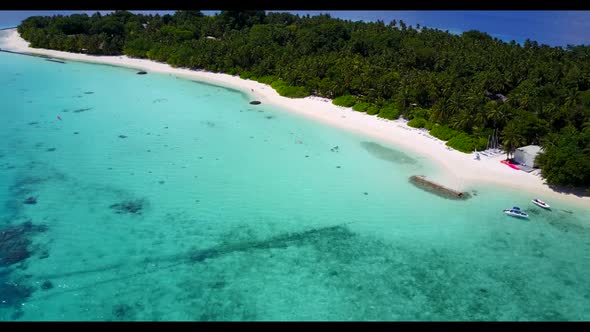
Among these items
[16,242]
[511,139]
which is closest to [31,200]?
[16,242]

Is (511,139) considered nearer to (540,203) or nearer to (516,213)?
(540,203)

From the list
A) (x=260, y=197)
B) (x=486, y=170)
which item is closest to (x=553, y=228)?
(x=486, y=170)

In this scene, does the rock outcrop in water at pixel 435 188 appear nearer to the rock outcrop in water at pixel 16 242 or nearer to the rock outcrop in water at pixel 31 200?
the rock outcrop in water at pixel 16 242

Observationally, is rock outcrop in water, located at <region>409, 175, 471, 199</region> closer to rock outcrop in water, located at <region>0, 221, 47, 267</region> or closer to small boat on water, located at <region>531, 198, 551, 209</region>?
small boat on water, located at <region>531, 198, 551, 209</region>

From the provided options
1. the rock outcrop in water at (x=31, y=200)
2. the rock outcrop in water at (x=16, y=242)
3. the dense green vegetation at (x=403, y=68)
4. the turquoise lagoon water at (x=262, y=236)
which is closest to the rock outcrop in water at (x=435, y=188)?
the turquoise lagoon water at (x=262, y=236)

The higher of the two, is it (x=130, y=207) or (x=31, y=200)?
(x=130, y=207)

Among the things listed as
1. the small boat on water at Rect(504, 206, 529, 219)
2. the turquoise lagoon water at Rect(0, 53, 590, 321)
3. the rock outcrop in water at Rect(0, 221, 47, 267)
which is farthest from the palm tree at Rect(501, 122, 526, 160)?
the rock outcrop in water at Rect(0, 221, 47, 267)

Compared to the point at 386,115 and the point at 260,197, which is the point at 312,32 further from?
the point at 260,197
